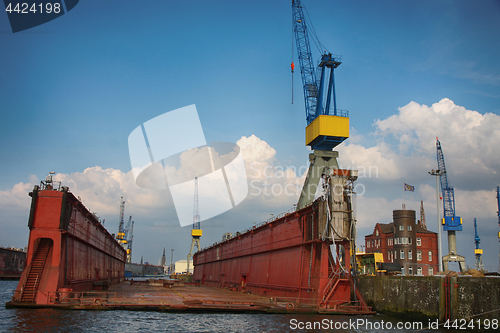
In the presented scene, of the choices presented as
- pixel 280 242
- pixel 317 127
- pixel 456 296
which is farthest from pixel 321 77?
pixel 456 296

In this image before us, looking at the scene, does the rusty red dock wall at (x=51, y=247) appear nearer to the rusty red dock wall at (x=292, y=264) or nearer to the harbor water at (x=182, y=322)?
the harbor water at (x=182, y=322)

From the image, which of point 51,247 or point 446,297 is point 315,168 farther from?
point 51,247

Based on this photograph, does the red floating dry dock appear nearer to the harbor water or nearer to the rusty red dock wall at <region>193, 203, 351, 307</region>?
the rusty red dock wall at <region>193, 203, 351, 307</region>

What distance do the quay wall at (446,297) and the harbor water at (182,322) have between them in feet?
2.93

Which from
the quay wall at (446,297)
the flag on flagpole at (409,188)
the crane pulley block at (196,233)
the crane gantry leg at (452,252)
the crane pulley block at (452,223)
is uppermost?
the flag on flagpole at (409,188)

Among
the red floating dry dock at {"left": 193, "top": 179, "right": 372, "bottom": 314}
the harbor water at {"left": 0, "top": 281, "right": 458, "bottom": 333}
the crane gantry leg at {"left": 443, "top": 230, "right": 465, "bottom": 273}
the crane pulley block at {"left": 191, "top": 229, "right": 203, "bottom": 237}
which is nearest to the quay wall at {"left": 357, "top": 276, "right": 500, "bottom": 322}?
the harbor water at {"left": 0, "top": 281, "right": 458, "bottom": 333}

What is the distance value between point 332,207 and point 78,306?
19082mm

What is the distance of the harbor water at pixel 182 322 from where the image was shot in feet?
A: 71.0

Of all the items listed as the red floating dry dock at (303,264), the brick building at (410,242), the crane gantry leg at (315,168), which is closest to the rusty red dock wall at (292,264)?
the red floating dry dock at (303,264)

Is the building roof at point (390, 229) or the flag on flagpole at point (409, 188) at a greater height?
the flag on flagpole at point (409, 188)

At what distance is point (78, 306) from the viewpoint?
84.7ft

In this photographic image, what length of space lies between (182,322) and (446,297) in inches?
631

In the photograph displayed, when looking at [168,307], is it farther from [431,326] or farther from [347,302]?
[431,326]

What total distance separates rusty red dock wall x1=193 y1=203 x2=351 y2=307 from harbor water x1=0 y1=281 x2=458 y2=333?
263 centimetres
